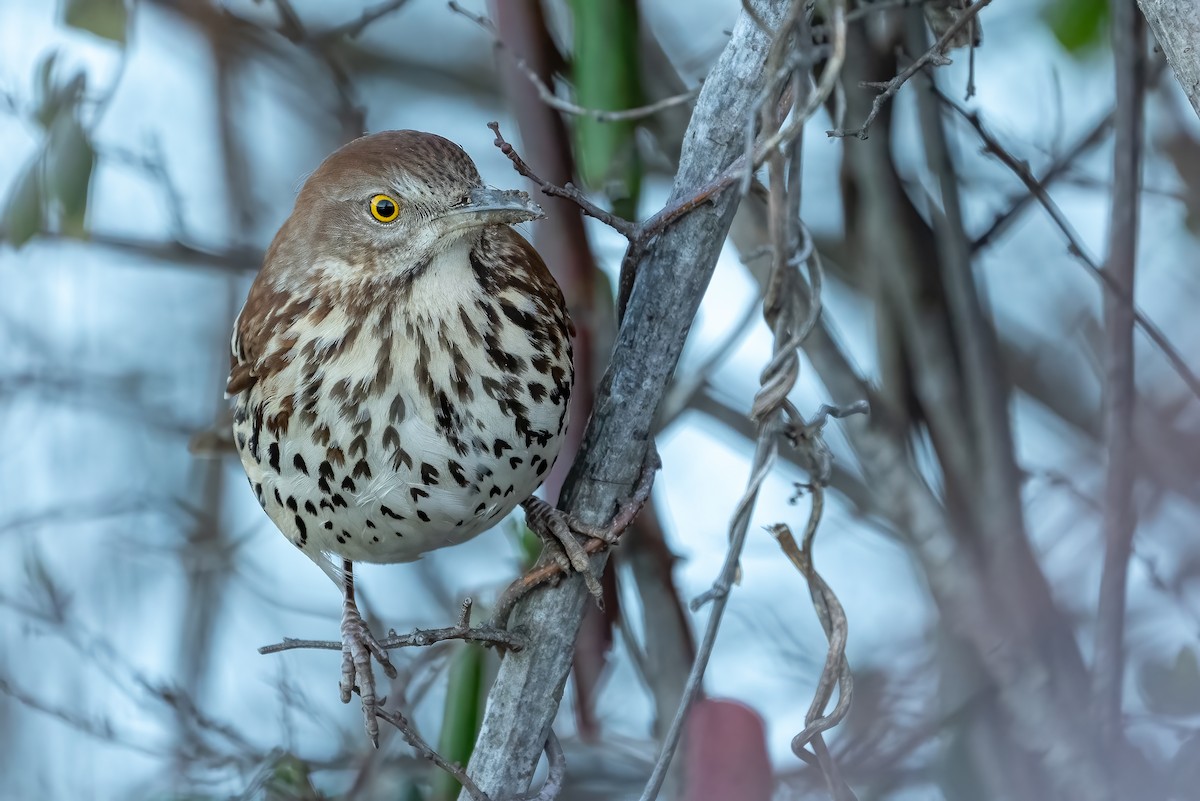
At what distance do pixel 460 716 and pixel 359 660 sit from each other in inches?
23.2

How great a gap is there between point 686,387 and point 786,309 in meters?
1.27

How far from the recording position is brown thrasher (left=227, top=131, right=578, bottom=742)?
8.07 ft

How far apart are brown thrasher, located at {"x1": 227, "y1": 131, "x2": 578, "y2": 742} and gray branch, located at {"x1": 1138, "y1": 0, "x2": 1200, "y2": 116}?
1.04 m

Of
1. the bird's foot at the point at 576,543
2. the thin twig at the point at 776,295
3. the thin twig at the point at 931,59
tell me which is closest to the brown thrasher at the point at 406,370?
the bird's foot at the point at 576,543

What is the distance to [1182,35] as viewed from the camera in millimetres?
1766

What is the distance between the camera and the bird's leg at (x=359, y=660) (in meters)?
2.31

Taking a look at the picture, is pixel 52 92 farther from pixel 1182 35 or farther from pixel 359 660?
pixel 1182 35

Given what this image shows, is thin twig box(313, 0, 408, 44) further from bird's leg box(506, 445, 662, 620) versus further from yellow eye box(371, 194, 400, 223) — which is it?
bird's leg box(506, 445, 662, 620)

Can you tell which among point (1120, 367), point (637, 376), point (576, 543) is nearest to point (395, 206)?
point (637, 376)

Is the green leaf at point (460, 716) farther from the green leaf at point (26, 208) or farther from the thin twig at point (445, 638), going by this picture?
the green leaf at point (26, 208)

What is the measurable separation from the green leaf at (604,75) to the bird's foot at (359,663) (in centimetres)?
99

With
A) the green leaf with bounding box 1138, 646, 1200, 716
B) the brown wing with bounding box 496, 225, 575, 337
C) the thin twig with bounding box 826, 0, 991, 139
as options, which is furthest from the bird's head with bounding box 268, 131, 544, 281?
the green leaf with bounding box 1138, 646, 1200, 716

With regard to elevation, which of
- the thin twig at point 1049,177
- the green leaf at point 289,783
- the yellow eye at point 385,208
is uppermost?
the thin twig at point 1049,177

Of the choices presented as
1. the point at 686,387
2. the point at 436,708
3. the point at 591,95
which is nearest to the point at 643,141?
the point at 686,387
